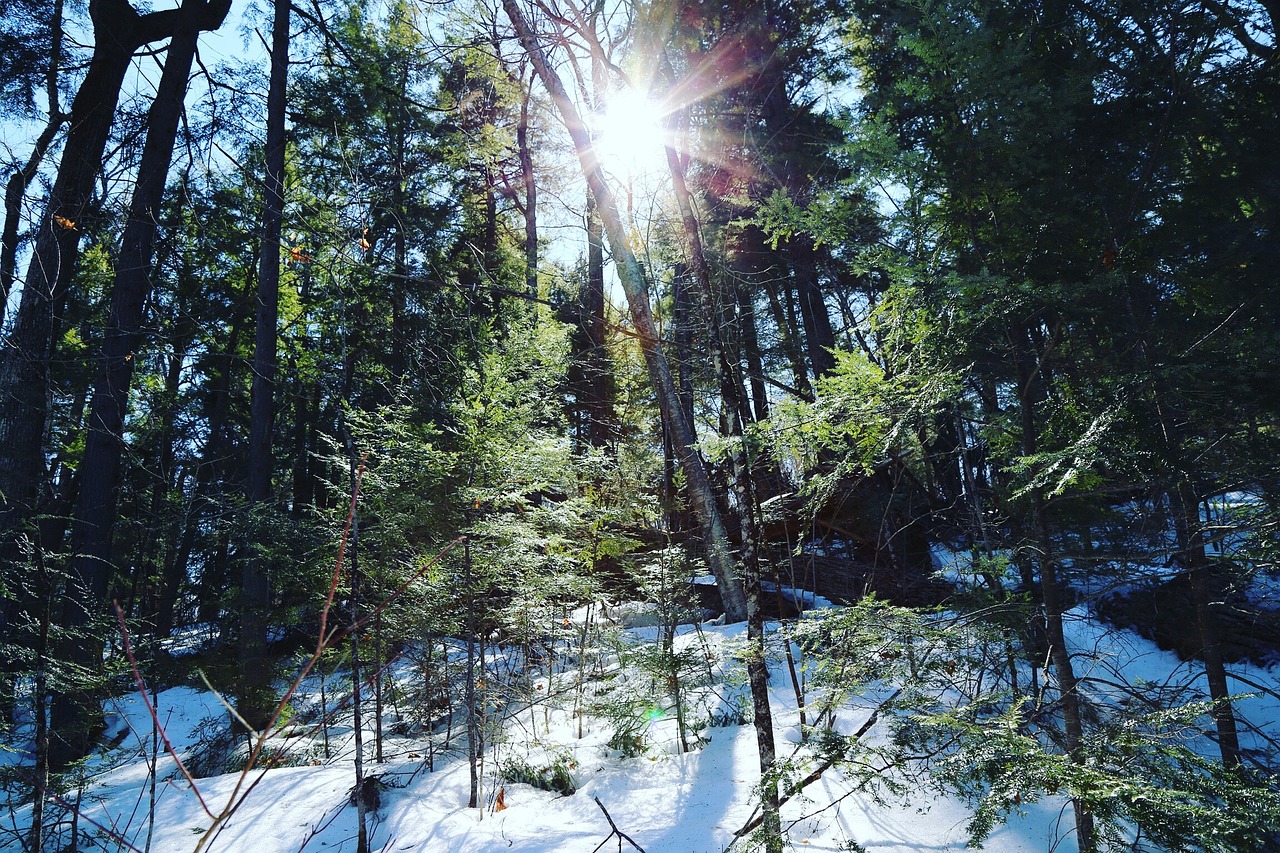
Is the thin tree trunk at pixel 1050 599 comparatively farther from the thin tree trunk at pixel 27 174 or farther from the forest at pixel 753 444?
the thin tree trunk at pixel 27 174

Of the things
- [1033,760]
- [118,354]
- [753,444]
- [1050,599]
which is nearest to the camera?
[1033,760]

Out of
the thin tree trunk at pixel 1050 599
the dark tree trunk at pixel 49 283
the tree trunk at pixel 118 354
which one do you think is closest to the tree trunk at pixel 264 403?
the tree trunk at pixel 118 354

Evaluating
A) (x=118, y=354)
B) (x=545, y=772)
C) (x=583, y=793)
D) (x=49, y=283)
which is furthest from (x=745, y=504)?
(x=118, y=354)

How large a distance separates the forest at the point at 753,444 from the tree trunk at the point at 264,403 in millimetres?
62

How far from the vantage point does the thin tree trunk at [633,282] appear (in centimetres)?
470

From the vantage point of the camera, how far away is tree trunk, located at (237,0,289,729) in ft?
24.8

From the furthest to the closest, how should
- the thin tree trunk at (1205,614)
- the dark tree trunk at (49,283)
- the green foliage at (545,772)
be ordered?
1. the green foliage at (545,772)
2. the dark tree trunk at (49,283)
3. the thin tree trunk at (1205,614)

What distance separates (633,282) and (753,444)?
157 cm

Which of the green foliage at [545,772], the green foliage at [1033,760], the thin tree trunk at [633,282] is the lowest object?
the green foliage at [545,772]

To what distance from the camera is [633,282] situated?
15.3 feet

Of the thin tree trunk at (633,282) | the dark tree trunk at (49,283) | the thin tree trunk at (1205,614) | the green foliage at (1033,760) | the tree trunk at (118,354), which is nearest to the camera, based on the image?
the green foliage at (1033,760)

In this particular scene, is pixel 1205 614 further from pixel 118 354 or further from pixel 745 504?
pixel 118 354

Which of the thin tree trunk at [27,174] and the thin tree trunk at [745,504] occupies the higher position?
the thin tree trunk at [27,174]

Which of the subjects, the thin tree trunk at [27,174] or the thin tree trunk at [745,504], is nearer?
the thin tree trunk at [27,174]
